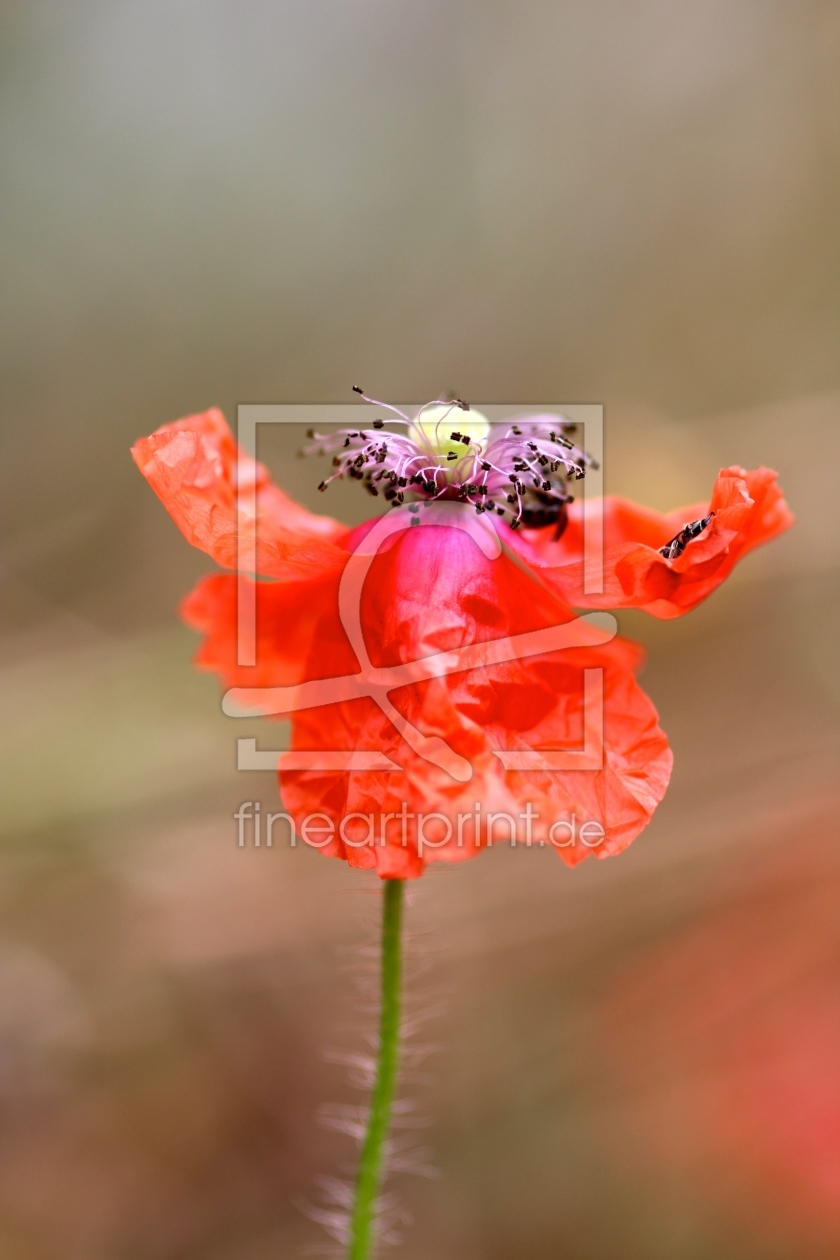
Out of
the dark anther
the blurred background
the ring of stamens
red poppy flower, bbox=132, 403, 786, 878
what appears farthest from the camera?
the blurred background

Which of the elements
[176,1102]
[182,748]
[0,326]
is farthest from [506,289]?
[176,1102]

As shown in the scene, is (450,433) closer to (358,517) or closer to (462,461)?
(462,461)

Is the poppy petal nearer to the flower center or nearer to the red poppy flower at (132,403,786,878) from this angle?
the red poppy flower at (132,403,786,878)

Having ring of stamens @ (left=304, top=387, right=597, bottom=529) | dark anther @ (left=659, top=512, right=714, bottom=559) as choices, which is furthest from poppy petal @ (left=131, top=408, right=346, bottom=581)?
dark anther @ (left=659, top=512, right=714, bottom=559)

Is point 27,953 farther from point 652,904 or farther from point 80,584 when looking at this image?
point 652,904

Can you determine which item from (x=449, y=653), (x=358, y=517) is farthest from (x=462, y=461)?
(x=358, y=517)

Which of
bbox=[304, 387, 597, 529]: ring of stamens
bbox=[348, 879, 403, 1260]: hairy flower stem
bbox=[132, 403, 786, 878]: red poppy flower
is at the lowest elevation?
bbox=[348, 879, 403, 1260]: hairy flower stem
